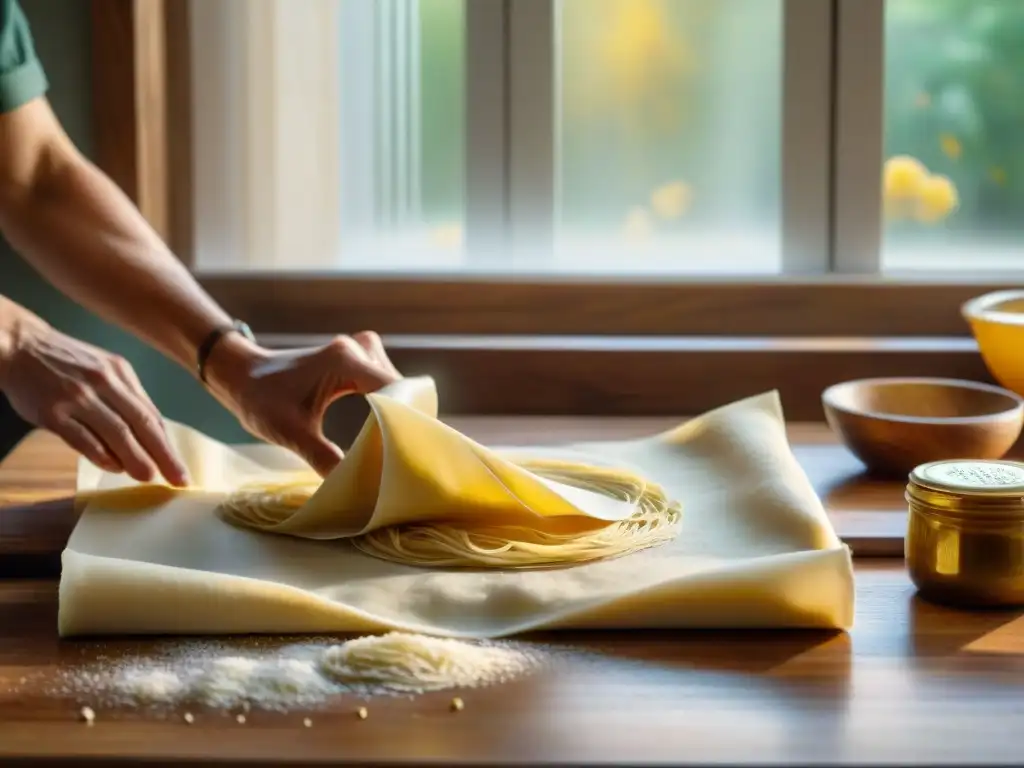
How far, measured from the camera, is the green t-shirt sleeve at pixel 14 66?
4.87ft

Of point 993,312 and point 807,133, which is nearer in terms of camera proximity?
point 993,312

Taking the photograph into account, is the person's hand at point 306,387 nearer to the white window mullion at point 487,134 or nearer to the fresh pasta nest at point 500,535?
the fresh pasta nest at point 500,535

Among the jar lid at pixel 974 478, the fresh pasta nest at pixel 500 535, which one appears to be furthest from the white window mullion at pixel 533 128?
the jar lid at pixel 974 478

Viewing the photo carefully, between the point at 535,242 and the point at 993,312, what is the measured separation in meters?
0.64

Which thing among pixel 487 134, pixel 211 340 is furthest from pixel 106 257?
pixel 487 134

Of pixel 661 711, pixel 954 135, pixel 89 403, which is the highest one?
pixel 954 135

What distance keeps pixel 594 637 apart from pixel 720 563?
0.43 ft

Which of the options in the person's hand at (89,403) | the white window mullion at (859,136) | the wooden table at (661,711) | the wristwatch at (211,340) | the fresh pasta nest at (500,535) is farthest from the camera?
the white window mullion at (859,136)

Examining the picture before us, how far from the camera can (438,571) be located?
965mm

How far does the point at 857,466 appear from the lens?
1.33 meters

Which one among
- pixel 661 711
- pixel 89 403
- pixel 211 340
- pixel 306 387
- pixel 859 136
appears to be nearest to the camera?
pixel 661 711

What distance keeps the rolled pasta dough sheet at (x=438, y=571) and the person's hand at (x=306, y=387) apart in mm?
54

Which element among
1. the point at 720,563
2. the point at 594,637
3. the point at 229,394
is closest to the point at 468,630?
the point at 594,637

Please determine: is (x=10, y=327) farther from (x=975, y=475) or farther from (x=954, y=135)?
(x=954, y=135)
